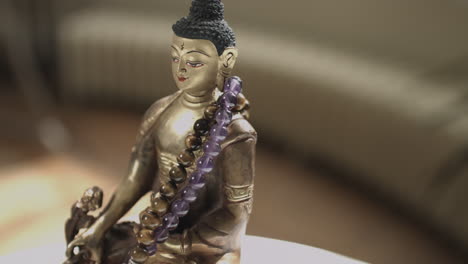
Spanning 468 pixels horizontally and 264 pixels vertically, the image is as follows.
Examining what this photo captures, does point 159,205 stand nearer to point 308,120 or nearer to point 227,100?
point 227,100

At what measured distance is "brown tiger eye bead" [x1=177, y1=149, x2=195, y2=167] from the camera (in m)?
0.98

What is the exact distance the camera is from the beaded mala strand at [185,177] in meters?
0.97

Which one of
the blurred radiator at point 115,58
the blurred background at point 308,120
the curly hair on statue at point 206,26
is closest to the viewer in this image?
the curly hair on statue at point 206,26

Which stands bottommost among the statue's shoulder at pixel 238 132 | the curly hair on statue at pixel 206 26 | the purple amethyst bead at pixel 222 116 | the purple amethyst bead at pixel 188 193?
the purple amethyst bead at pixel 188 193

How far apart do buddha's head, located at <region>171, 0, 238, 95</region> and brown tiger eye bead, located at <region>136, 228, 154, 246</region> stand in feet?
0.72

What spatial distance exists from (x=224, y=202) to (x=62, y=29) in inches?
102

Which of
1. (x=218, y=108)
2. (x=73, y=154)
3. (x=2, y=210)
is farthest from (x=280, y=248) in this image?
(x=73, y=154)

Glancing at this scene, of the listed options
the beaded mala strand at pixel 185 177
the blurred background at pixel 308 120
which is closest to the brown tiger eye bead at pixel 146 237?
the beaded mala strand at pixel 185 177

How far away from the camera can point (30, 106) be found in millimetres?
3326

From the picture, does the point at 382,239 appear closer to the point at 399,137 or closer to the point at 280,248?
the point at 399,137

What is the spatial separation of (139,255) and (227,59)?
32 centimetres

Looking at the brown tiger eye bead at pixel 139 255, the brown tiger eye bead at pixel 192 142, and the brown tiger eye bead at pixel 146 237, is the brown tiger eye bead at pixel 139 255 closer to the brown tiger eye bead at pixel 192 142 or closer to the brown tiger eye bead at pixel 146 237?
the brown tiger eye bead at pixel 146 237

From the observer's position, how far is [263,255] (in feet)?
3.92

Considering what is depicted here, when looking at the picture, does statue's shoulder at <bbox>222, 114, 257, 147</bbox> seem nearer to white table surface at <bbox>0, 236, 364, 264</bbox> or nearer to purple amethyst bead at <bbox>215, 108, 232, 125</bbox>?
purple amethyst bead at <bbox>215, 108, 232, 125</bbox>
